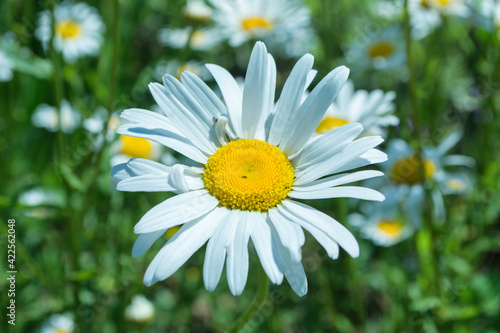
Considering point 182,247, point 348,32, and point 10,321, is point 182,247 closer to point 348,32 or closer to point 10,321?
point 10,321

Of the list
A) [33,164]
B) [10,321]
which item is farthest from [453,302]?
[33,164]

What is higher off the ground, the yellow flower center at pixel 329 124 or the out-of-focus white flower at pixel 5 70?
the out-of-focus white flower at pixel 5 70

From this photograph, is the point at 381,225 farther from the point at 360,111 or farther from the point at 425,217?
the point at 360,111

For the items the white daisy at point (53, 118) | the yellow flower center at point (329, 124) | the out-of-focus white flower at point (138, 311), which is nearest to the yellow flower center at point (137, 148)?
the white daisy at point (53, 118)

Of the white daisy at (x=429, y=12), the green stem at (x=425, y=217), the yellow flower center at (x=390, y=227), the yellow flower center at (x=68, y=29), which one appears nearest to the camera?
the green stem at (x=425, y=217)

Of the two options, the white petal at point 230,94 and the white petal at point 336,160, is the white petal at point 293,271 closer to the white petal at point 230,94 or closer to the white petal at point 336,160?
the white petal at point 336,160

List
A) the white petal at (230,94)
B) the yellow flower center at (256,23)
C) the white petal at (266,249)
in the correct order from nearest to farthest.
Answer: the white petal at (266,249)
the white petal at (230,94)
the yellow flower center at (256,23)
